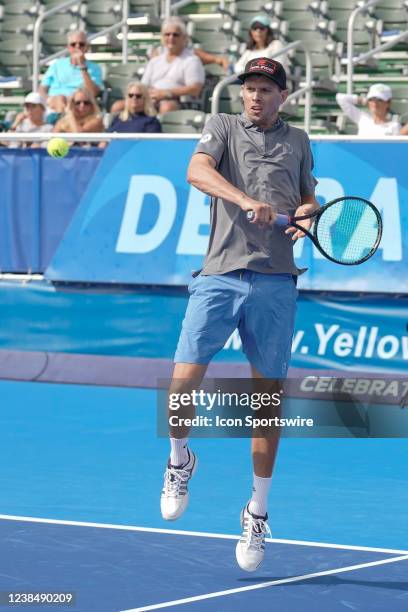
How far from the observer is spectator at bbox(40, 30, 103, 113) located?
635 inches

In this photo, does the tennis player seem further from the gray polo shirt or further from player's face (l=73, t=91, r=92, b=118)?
player's face (l=73, t=91, r=92, b=118)

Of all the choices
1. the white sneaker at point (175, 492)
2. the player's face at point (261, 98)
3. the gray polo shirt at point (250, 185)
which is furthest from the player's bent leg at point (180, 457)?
the player's face at point (261, 98)

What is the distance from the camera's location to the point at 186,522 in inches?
307

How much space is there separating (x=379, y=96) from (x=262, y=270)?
292 inches

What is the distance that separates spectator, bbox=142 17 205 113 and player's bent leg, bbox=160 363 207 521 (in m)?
9.07

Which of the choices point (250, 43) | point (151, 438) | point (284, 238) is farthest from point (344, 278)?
point (284, 238)

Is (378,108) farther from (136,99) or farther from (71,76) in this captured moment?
(71,76)

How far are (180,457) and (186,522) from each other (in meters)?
1.11

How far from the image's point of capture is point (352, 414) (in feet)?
37.4

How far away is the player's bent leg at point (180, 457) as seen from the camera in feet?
21.8

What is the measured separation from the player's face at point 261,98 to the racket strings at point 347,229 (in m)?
0.59

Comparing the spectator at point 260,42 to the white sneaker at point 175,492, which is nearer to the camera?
the white sneaker at point 175,492

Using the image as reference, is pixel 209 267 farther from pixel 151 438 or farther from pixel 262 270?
pixel 151 438

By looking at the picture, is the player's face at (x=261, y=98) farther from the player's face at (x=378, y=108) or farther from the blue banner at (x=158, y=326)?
the player's face at (x=378, y=108)
